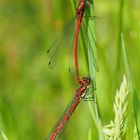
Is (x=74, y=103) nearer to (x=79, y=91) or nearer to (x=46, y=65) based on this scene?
(x=79, y=91)

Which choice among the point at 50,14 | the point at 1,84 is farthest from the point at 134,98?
the point at 50,14

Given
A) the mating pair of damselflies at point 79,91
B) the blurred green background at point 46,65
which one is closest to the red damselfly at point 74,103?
the mating pair of damselflies at point 79,91

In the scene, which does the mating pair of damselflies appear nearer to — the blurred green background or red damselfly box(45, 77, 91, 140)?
red damselfly box(45, 77, 91, 140)

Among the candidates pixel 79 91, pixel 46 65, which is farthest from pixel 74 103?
pixel 46 65

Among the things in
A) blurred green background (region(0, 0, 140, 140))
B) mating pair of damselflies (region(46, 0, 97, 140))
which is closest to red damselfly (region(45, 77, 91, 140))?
mating pair of damselflies (region(46, 0, 97, 140))

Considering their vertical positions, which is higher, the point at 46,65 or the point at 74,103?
the point at 74,103
